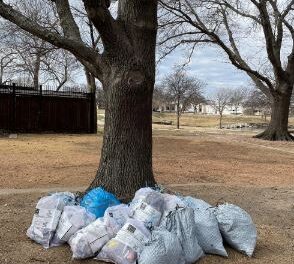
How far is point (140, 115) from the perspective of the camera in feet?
20.7

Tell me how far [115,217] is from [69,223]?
18.6 inches

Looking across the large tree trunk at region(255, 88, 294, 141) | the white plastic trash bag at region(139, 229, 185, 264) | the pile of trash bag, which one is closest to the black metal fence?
the large tree trunk at region(255, 88, 294, 141)

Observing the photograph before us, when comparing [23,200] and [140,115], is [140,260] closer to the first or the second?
[140,115]

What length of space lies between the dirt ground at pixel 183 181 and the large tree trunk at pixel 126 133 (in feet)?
3.95

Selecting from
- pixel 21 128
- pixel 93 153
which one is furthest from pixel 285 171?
pixel 21 128

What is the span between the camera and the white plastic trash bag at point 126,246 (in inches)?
174

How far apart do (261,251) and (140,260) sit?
1.62 meters

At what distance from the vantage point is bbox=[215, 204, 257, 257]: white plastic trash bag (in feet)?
16.6

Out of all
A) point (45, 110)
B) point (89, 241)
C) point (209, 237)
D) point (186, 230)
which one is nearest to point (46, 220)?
point (89, 241)

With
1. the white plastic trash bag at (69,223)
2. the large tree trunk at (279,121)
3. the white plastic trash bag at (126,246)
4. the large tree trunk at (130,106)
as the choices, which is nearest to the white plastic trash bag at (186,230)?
the white plastic trash bag at (126,246)

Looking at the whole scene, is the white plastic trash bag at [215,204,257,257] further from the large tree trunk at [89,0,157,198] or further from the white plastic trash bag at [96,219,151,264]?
the large tree trunk at [89,0,157,198]

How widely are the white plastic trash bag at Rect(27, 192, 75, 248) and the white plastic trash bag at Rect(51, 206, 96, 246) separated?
0.18ft

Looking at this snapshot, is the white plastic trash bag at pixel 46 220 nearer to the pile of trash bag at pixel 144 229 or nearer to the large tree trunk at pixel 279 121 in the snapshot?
the pile of trash bag at pixel 144 229

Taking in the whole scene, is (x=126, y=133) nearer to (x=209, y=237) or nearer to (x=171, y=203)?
(x=171, y=203)
